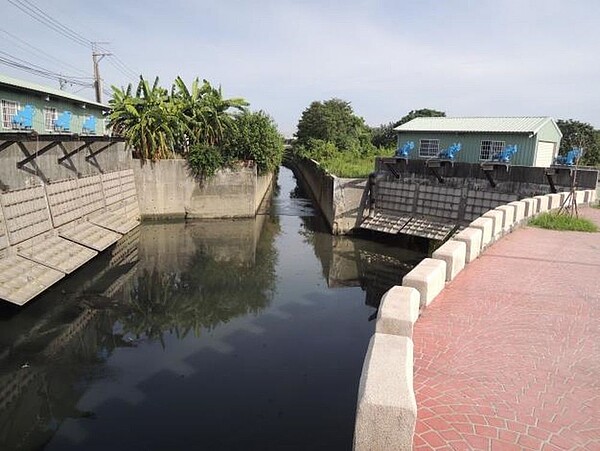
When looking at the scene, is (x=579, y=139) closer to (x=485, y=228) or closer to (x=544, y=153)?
(x=544, y=153)

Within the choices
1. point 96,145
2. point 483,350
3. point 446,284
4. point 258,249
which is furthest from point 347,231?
point 483,350

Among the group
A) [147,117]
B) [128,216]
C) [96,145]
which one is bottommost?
[128,216]

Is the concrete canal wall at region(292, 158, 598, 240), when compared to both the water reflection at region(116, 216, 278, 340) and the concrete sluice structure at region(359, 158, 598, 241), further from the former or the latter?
the water reflection at region(116, 216, 278, 340)

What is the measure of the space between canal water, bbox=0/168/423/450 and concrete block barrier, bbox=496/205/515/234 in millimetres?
4739

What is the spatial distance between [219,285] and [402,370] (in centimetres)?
1232

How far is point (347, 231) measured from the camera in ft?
76.0

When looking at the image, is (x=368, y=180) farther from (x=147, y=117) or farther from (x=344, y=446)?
(x=344, y=446)

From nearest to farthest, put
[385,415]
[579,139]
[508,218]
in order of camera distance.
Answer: [385,415] < [508,218] < [579,139]

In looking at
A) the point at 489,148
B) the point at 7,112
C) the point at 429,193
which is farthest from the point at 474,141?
the point at 7,112

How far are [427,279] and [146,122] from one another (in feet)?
70.4

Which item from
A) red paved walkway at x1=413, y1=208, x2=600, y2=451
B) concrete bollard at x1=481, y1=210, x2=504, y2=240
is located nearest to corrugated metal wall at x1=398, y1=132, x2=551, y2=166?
concrete bollard at x1=481, y1=210, x2=504, y2=240

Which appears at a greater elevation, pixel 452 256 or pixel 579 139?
pixel 579 139

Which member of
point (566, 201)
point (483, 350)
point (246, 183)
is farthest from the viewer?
point (246, 183)

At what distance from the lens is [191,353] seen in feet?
34.5
